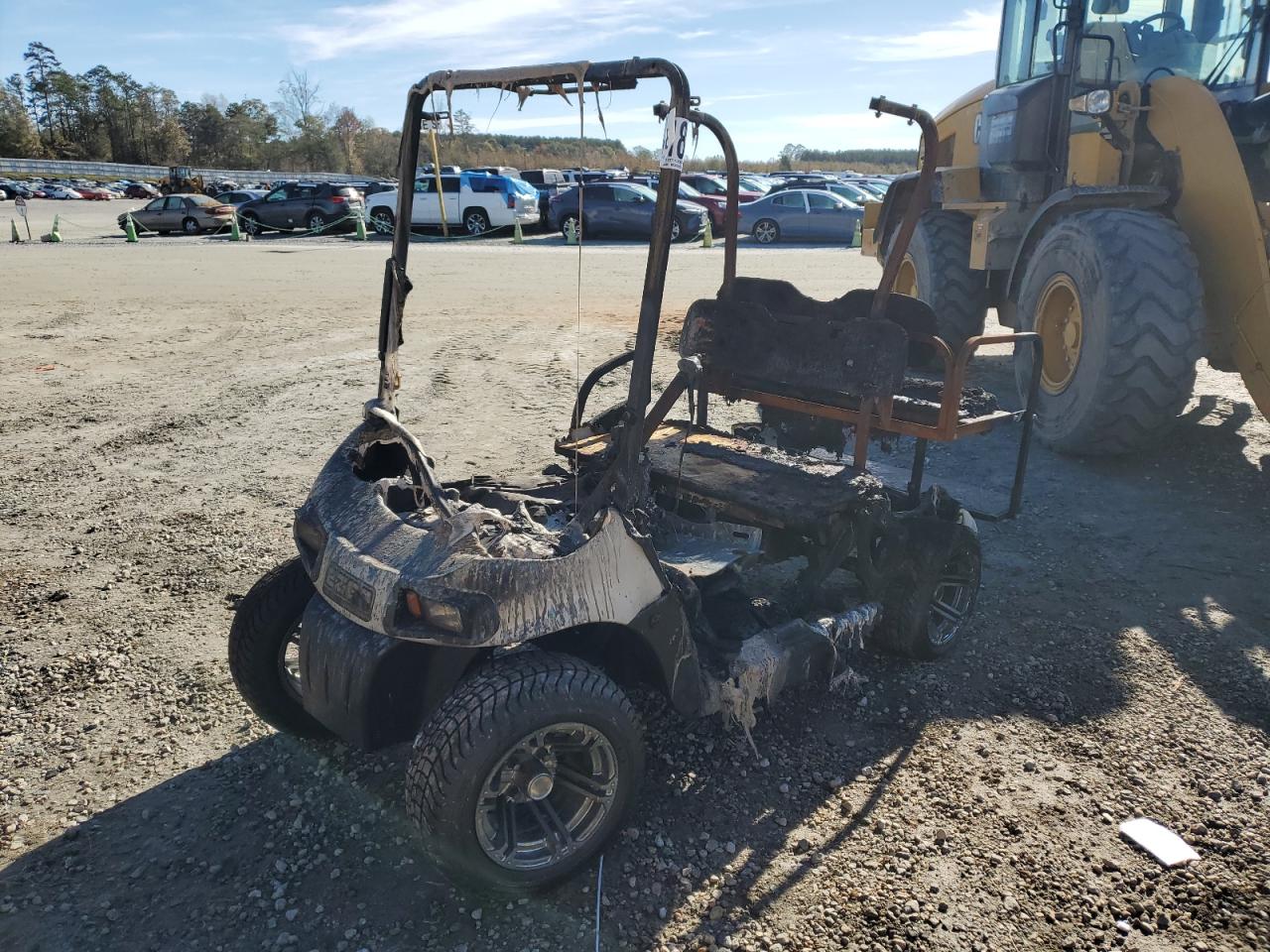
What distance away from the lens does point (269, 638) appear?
330 cm

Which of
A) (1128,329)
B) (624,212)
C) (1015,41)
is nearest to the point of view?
(1128,329)

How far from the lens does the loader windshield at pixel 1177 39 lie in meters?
6.82

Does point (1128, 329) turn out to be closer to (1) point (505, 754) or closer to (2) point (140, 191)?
(1) point (505, 754)

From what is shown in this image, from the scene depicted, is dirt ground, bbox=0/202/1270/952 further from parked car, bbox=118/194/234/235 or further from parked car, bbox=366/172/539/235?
parked car, bbox=118/194/234/235

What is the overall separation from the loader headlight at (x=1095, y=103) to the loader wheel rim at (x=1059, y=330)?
1.07 meters

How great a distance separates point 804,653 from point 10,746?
2929mm

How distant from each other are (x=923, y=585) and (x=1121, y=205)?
4.03 metres

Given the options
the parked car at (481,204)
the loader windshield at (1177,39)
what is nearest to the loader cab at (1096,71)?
the loader windshield at (1177,39)

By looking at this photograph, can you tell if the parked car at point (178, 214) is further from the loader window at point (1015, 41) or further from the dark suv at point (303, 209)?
the loader window at point (1015, 41)

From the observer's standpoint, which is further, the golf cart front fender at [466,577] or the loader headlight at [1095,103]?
the loader headlight at [1095,103]

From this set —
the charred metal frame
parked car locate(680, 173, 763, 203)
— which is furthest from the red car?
the charred metal frame

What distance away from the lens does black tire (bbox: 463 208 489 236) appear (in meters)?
27.2

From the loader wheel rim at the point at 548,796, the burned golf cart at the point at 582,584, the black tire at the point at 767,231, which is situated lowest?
→ the loader wheel rim at the point at 548,796

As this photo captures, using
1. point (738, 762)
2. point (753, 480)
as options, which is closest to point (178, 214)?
point (753, 480)
